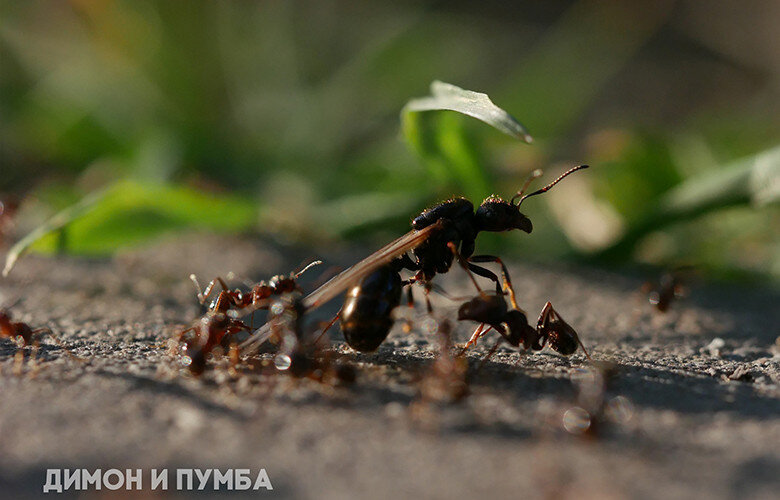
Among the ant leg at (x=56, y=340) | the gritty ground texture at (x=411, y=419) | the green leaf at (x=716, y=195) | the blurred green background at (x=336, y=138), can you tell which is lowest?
the gritty ground texture at (x=411, y=419)

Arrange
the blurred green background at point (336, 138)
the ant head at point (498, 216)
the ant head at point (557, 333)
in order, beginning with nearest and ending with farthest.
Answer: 1. the ant head at point (557, 333)
2. the ant head at point (498, 216)
3. the blurred green background at point (336, 138)

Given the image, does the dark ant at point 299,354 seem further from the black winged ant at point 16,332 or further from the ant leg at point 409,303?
the black winged ant at point 16,332

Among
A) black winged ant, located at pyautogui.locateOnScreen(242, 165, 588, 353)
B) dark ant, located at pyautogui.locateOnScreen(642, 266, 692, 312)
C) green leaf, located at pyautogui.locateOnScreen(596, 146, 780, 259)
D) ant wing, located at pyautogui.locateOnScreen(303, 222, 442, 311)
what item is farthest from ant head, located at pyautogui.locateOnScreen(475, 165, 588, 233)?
green leaf, located at pyautogui.locateOnScreen(596, 146, 780, 259)

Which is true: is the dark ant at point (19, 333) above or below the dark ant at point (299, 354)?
above

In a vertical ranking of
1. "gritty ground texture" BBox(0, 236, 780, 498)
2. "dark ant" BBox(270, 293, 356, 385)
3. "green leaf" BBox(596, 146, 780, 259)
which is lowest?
"gritty ground texture" BBox(0, 236, 780, 498)

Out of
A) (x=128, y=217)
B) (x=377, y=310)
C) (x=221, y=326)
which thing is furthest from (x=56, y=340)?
(x=377, y=310)

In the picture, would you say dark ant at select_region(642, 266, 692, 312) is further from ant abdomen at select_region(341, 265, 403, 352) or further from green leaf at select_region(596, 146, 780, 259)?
ant abdomen at select_region(341, 265, 403, 352)

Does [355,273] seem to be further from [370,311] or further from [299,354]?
[299,354]

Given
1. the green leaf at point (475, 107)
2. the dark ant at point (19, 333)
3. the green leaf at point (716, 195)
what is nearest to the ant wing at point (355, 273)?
the green leaf at point (475, 107)
